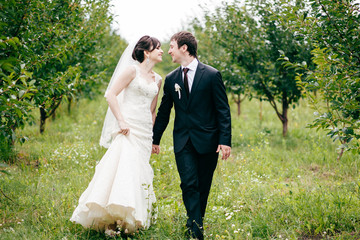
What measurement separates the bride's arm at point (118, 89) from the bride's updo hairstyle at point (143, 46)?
216 millimetres

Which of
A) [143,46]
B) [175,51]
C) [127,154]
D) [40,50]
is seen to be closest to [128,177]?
[127,154]

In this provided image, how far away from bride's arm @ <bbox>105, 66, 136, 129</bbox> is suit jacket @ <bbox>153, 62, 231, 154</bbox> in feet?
2.18

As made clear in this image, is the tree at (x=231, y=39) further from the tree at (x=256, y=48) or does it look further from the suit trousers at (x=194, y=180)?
the suit trousers at (x=194, y=180)

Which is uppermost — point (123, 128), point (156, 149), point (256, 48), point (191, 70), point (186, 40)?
point (256, 48)

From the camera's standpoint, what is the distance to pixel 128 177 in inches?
154

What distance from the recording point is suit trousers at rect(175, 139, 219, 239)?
3762 mm

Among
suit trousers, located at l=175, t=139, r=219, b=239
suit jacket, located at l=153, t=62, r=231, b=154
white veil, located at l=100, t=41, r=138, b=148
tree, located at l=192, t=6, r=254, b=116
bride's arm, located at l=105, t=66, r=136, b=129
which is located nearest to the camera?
suit trousers, located at l=175, t=139, r=219, b=239

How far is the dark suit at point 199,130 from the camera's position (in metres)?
3.85

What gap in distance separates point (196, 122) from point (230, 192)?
1.89m

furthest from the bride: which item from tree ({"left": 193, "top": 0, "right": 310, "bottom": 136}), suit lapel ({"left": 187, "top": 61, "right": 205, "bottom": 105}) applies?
tree ({"left": 193, "top": 0, "right": 310, "bottom": 136})

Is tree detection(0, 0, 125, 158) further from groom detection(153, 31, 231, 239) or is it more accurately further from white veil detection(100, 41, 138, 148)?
groom detection(153, 31, 231, 239)

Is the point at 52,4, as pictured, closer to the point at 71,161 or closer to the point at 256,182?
the point at 71,161

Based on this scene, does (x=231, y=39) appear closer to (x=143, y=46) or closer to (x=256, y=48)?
(x=256, y=48)

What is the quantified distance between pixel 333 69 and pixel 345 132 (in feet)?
2.53
